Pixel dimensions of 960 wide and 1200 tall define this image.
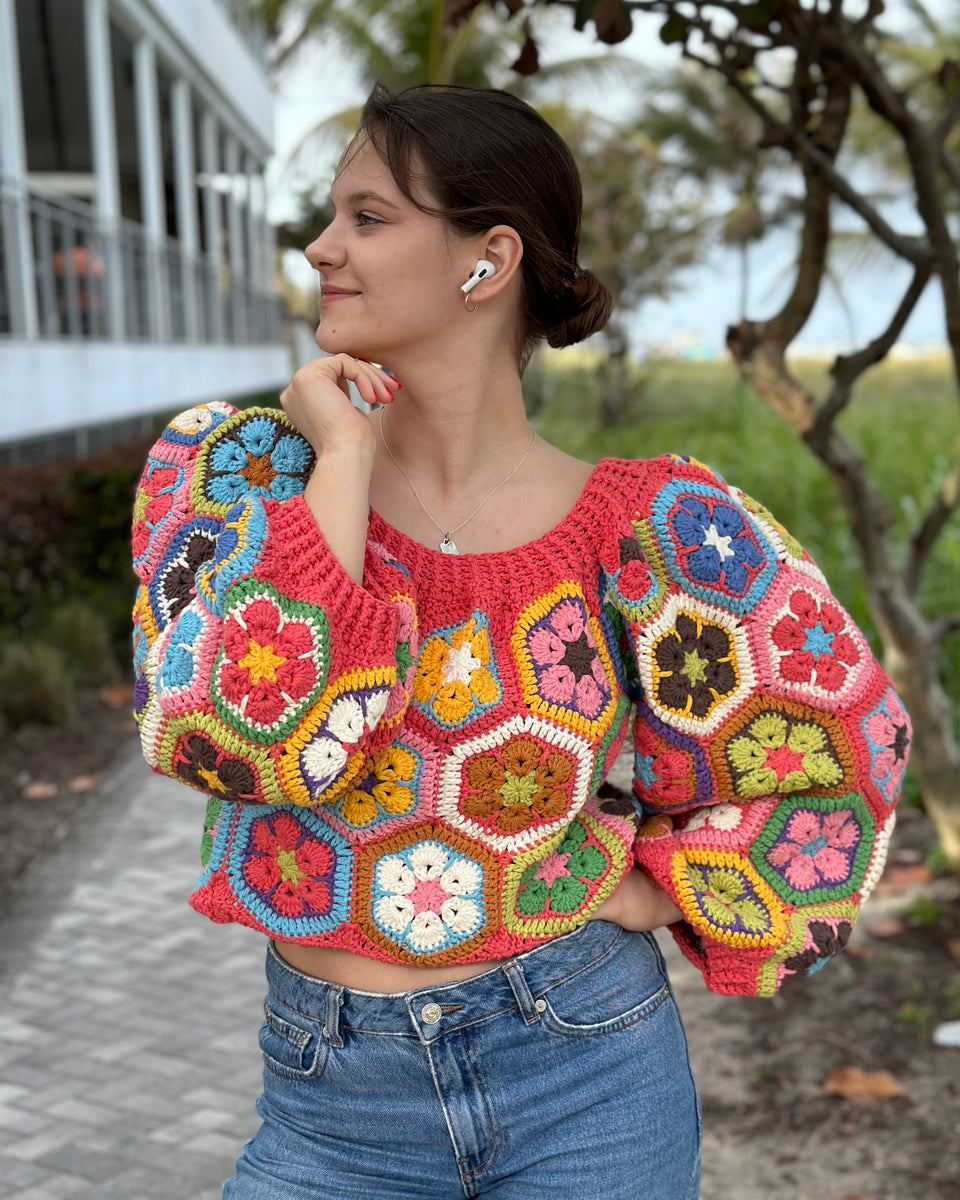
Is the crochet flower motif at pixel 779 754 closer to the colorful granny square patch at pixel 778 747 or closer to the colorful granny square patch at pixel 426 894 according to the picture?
the colorful granny square patch at pixel 778 747

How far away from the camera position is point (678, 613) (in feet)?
6.09

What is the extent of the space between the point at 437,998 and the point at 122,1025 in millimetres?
2731

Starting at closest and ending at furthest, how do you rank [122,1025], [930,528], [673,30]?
[673,30], [930,528], [122,1025]

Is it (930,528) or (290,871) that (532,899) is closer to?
(290,871)

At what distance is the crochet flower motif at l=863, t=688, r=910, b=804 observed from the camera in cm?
194

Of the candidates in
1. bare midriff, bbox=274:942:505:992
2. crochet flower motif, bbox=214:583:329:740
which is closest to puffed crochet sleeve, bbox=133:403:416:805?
crochet flower motif, bbox=214:583:329:740

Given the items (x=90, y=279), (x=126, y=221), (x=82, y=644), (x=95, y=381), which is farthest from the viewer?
(x=126, y=221)

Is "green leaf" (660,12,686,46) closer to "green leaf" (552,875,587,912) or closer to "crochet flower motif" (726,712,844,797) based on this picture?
"crochet flower motif" (726,712,844,797)

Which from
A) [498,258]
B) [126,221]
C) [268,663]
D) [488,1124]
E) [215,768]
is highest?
[126,221]

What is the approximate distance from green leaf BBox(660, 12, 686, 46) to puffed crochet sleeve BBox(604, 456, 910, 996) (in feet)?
5.35

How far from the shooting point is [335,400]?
1.73 metres

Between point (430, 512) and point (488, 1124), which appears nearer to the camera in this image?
point (488, 1124)

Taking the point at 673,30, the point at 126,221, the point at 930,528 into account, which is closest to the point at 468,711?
the point at 673,30

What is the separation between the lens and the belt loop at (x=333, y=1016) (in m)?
1.72
